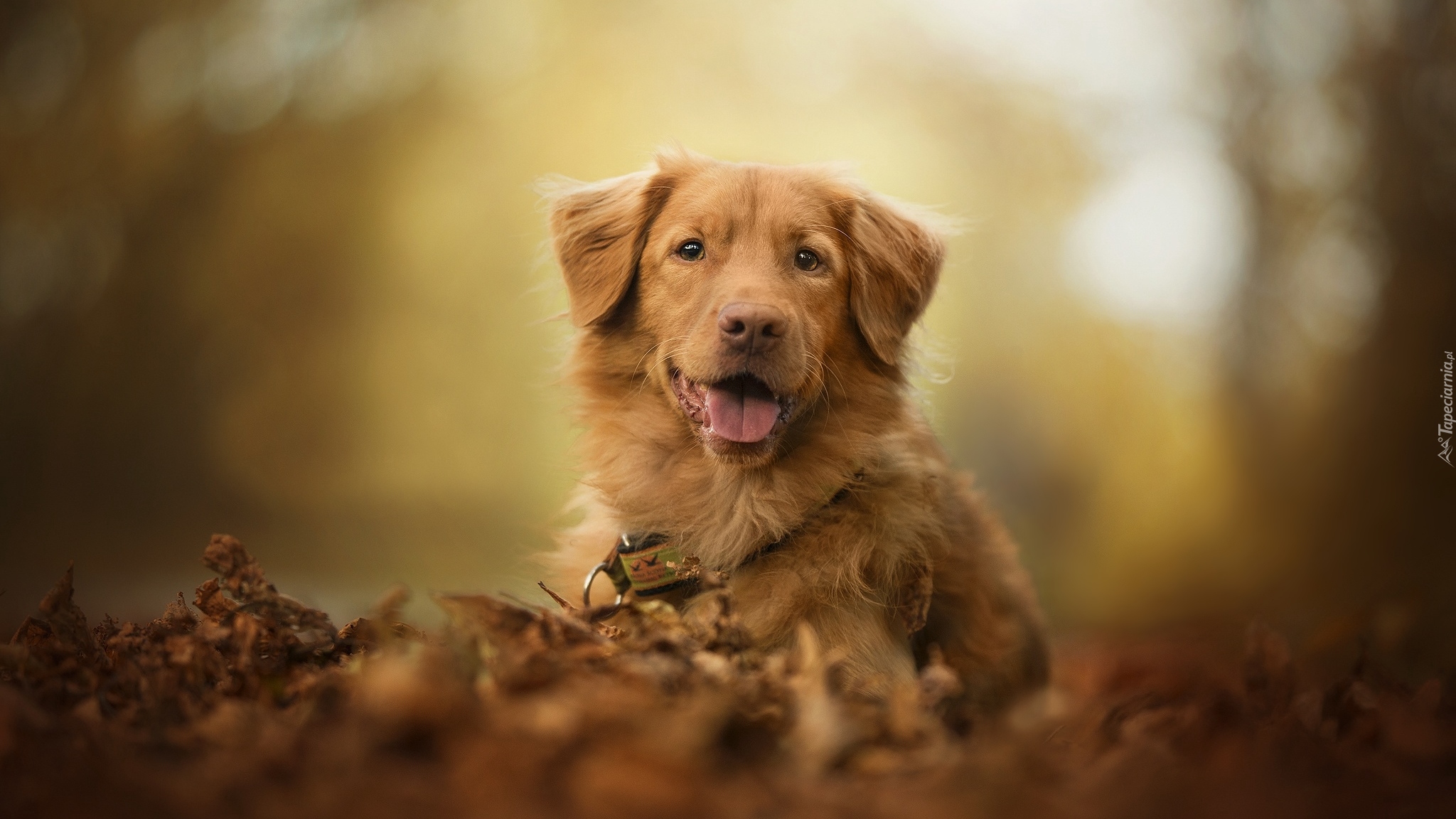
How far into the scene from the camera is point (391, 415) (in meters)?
10.1

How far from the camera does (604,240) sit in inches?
130

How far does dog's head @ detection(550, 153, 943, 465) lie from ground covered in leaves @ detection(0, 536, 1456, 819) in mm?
852

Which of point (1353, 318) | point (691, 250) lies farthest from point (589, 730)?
point (1353, 318)

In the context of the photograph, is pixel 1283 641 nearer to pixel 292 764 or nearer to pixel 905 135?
pixel 292 764

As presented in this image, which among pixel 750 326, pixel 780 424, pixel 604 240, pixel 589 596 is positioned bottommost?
pixel 589 596

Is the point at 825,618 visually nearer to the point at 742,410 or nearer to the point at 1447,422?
the point at 742,410

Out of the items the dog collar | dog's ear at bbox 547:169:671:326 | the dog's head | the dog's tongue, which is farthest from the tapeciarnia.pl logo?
dog's ear at bbox 547:169:671:326

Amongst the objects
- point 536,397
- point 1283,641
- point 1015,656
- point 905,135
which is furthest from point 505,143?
point 1283,641

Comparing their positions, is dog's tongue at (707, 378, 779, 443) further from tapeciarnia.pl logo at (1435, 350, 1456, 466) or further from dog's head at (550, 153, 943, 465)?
tapeciarnia.pl logo at (1435, 350, 1456, 466)

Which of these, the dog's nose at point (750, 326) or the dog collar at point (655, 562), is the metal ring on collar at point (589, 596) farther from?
the dog's nose at point (750, 326)

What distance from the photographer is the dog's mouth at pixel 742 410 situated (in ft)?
9.20

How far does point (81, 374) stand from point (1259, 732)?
30.4 ft

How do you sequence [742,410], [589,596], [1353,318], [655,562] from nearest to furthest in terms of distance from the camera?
[655,562] → [589,596] → [742,410] → [1353,318]

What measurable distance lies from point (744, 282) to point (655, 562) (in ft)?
2.98
